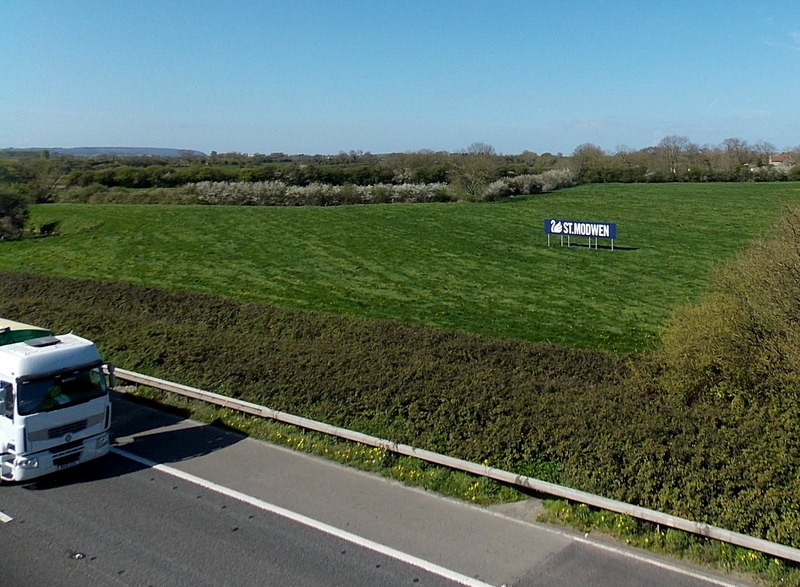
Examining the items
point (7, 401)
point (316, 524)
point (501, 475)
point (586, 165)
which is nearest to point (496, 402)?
point (501, 475)

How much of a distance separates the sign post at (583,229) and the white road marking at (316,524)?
27.8 metres

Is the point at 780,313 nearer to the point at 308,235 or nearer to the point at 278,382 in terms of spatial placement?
the point at 278,382

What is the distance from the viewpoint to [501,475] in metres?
10.4

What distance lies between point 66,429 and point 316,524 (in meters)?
4.42

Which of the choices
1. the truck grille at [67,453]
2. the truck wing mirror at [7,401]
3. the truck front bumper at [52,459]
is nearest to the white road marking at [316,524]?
the truck front bumper at [52,459]

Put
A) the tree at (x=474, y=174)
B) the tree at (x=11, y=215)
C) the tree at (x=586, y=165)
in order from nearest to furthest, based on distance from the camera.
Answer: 1. the tree at (x=11, y=215)
2. the tree at (x=474, y=174)
3. the tree at (x=586, y=165)

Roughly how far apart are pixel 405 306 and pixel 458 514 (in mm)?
14146

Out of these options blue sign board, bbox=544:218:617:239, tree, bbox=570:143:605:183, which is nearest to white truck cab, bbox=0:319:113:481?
blue sign board, bbox=544:218:617:239

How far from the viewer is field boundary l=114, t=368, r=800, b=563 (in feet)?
27.2

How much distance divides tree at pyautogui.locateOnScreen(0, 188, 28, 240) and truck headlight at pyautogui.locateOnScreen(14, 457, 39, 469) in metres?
35.8

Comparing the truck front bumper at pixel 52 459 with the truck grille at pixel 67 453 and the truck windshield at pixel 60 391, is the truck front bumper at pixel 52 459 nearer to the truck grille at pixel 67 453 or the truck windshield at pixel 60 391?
the truck grille at pixel 67 453

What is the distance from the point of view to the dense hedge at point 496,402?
9417mm

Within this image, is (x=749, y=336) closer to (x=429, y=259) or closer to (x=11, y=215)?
(x=429, y=259)

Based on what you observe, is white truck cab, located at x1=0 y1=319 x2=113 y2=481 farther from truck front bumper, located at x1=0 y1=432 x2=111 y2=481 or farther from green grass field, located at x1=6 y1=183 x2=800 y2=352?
green grass field, located at x1=6 y1=183 x2=800 y2=352
